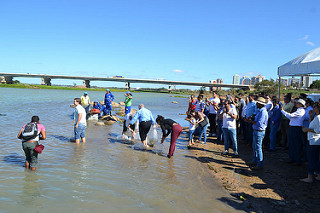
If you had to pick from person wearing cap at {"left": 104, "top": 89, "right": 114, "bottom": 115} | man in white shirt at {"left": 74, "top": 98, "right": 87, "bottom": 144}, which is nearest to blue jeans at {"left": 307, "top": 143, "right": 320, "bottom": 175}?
man in white shirt at {"left": 74, "top": 98, "right": 87, "bottom": 144}

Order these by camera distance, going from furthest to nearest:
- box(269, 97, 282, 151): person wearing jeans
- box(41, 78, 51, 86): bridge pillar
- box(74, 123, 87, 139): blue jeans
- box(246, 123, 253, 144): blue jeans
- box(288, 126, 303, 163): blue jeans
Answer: box(41, 78, 51, 86): bridge pillar → box(246, 123, 253, 144): blue jeans → box(74, 123, 87, 139): blue jeans → box(269, 97, 282, 151): person wearing jeans → box(288, 126, 303, 163): blue jeans

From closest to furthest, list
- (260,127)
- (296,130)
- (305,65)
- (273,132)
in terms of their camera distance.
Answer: (260,127)
(296,130)
(305,65)
(273,132)

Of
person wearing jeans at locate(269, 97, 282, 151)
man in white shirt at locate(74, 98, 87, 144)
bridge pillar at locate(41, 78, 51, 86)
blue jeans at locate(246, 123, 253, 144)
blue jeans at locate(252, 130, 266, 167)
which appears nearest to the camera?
blue jeans at locate(252, 130, 266, 167)

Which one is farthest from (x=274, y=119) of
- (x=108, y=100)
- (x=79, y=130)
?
(x=108, y=100)

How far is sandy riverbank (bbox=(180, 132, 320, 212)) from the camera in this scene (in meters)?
4.75

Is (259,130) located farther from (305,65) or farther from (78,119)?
(78,119)

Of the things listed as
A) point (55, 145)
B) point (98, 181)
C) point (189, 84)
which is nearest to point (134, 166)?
point (98, 181)

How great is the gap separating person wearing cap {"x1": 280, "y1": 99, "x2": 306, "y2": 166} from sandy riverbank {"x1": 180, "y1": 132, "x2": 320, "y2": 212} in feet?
1.14

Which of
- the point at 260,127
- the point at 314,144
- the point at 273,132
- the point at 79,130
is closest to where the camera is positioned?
the point at 314,144

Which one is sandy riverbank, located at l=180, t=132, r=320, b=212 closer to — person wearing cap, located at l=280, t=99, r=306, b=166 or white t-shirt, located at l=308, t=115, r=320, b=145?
person wearing cap, located at l=280, t=99, r=306, b=166

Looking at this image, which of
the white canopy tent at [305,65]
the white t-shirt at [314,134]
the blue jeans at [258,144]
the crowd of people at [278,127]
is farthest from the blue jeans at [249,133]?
the white t-shirt at [314,134]

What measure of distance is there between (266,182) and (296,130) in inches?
76.1

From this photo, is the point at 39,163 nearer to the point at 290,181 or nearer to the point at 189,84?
the point at 290,181

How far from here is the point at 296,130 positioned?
6820mm
